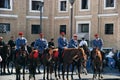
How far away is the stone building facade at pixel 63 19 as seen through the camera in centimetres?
4419

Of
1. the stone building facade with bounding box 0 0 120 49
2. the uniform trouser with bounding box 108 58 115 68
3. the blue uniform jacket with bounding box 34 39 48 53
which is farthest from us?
the stone building facade with bounding box 0 0 120 49

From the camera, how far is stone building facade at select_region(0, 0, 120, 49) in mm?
44188

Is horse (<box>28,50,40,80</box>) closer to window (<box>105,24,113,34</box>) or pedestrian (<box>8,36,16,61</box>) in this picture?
pedestrian (<box>8,36,16,61</box>)

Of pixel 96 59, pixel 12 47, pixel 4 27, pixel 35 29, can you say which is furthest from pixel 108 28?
pixel 96 59

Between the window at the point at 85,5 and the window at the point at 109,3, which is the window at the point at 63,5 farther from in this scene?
the window at the point at 109,3

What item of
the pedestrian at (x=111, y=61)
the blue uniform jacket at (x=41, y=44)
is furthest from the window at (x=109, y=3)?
the blue uniform jacket at (x=41, y=44)

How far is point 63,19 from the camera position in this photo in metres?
48.6

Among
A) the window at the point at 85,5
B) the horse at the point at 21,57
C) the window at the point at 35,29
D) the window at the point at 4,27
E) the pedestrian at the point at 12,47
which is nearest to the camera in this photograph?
the horse at the point at 21,57

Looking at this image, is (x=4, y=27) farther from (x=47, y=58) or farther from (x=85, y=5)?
(x=47, y=58)

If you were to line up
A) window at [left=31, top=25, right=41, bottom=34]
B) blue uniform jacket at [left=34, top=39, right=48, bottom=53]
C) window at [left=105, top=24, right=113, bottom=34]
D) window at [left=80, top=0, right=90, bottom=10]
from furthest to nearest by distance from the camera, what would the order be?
window at [left=31, top=25, right=41, bottom=34], window at [left=80, top=0, right=90, bottom=10], window at [left=105, top=24, right=113, bottom=34], blue uniform jacket at [left=34, top=39, right=48, bottom=53]

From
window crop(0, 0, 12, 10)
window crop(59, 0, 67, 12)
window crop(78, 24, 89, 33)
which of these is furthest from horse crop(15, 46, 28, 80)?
window crop(59, 0, 67, 12)

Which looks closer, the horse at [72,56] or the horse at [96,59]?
the horse at [72,56]

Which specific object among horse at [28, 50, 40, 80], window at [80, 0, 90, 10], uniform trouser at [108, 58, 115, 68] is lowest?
uniform trouser at [108, 58, 115, 68]

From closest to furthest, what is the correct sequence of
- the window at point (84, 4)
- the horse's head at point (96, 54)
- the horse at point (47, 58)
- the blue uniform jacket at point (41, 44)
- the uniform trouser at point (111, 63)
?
the horse at point (47, 58), the blue uniform jacket at point (41, 44), the horse's head at point (96, 54), the uniform trouser at point (111, 63), the window at point (84, 4)
